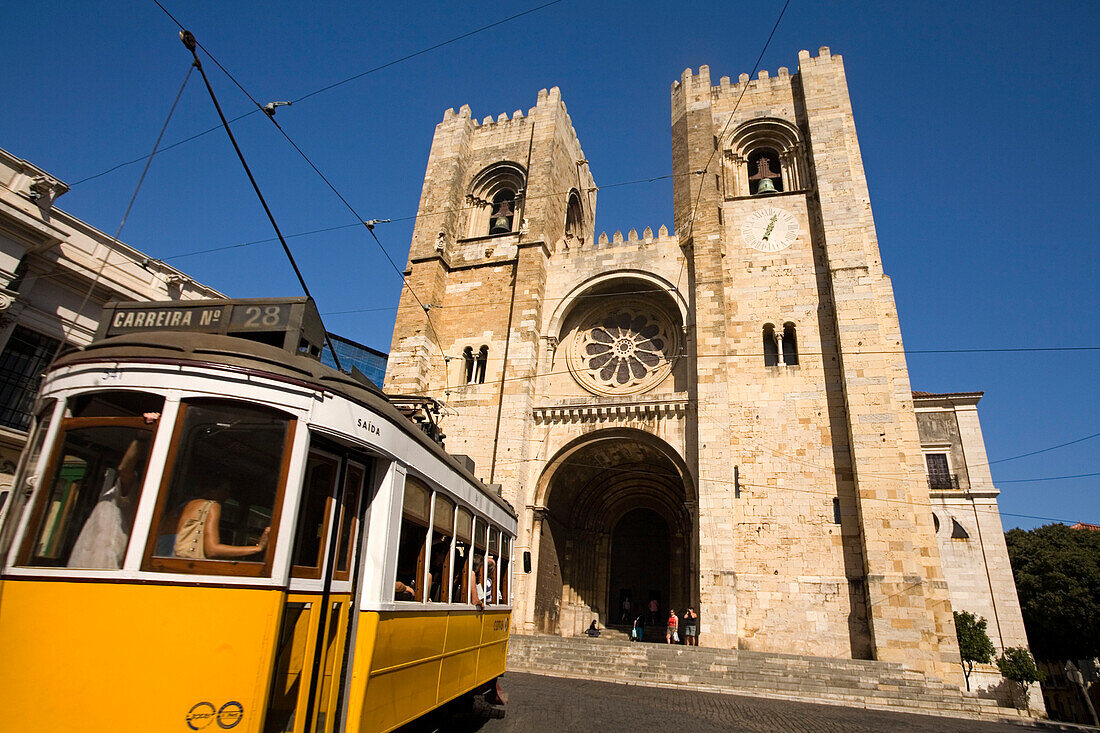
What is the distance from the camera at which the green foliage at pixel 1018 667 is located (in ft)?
53.0

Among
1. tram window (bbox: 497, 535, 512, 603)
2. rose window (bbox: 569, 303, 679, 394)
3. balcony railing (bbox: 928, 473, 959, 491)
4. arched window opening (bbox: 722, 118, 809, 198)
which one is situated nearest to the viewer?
tram window (bbox: 497, 535, 512, 603)

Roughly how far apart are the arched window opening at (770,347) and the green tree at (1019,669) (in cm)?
1072

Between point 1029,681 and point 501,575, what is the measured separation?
58.4ft

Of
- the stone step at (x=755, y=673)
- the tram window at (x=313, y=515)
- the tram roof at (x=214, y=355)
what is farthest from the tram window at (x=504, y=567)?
the stone step at (x=755, y=673)

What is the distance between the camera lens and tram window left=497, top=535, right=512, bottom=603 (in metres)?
6.76

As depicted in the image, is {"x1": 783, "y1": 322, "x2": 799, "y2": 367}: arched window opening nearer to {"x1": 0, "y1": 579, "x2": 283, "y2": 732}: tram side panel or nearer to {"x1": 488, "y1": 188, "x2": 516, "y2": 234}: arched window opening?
{"x1": 488, "y1": 188, "x2": 516, "y2": 234}: arched window opening

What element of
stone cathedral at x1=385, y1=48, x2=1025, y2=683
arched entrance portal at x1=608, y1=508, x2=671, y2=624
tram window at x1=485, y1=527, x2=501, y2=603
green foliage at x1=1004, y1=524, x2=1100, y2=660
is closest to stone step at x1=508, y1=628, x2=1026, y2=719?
stone cathedral at x1=385, y1=48, x2=1025, y2=683

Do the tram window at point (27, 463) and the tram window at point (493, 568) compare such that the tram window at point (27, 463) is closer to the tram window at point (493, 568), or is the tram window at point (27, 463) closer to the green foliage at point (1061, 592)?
the tram window at point (493, 568)

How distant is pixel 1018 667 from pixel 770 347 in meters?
11.0

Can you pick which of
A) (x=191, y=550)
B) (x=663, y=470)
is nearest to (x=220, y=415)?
(x=191, y=550)

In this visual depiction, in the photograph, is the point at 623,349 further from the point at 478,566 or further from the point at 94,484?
the point at 94,484

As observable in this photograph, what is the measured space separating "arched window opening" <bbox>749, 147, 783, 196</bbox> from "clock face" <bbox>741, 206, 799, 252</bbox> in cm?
99

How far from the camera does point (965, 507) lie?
19641 millimetres

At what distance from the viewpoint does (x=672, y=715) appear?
26.3 feet
